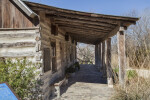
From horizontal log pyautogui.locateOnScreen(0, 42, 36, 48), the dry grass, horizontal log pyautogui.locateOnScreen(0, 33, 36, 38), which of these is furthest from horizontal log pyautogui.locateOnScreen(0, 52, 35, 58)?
the dry grass

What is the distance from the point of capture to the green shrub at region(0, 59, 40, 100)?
142 inches

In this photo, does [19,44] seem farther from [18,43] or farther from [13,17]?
[13,17]

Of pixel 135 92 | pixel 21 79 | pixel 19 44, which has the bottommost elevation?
pixel 135 92

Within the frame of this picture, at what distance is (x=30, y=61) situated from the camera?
424 cm

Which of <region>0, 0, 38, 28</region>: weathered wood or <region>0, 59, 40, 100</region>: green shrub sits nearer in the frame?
<region>0, 59, 40, 100</region>: green shrub

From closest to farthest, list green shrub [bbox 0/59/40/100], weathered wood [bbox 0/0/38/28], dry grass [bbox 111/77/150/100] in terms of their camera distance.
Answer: dry grass [bbox 111/77/150/100] < green shrub [bbox 0/59/40/100] < weathered wood [bbox 0/0/38/28]

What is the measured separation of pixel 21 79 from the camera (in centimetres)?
373

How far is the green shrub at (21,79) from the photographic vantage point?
361 centimetres

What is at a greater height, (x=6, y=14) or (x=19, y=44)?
(x=6, y=14)

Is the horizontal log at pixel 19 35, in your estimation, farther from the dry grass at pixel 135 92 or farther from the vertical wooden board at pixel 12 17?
the dry grass at pixel 135 92

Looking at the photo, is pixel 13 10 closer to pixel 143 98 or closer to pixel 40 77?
pixel 40 77

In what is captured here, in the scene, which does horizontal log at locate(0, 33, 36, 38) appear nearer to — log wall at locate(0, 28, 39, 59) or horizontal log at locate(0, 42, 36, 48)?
log wall at locate(0, 28, 39, 59)

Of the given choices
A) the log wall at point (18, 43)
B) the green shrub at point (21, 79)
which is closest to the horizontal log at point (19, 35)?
the log wall at point (18, 43)

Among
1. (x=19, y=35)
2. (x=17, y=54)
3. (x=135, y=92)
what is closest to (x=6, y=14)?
(x=19, y=35)
